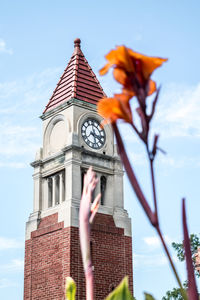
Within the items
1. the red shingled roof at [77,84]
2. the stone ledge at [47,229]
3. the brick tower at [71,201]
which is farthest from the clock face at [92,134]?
the stone ledge at [47,229]

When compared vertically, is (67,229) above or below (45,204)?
below

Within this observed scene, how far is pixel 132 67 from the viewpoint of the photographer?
859 mm

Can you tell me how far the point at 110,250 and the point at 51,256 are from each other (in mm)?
1962

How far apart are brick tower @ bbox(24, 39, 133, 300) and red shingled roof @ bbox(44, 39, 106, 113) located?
0.04 meters

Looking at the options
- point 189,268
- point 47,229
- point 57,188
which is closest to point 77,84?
point 57,188

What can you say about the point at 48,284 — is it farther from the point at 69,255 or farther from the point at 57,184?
the point at 57,184

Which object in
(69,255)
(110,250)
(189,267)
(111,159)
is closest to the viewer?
(189,267)

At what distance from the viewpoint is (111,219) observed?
18.0 m

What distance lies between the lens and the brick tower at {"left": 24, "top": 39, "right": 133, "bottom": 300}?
657 inches

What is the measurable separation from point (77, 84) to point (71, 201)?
4672 mm

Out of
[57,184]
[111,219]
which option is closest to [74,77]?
[57,184]

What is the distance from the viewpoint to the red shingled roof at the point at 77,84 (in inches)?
747

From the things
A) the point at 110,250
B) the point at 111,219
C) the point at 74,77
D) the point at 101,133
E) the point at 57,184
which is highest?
the point at 74,77

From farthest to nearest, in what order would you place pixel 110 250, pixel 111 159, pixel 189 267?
pixel 111 159 → pixel 110 250 → pixel 189 267
